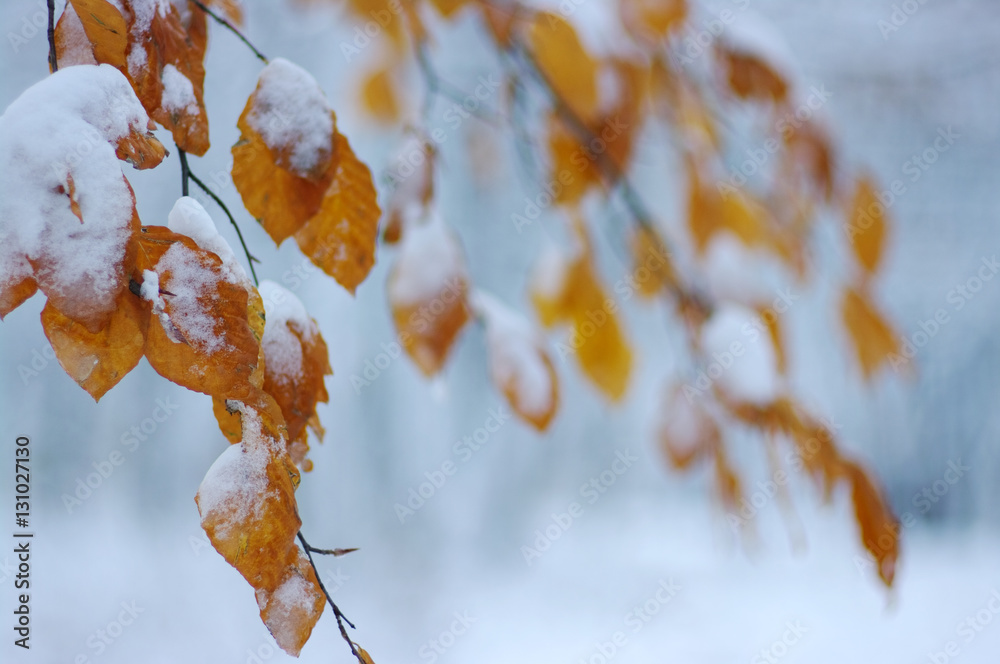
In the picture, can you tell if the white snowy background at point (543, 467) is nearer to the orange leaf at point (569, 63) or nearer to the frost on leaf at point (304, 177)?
the orange leaf at point (569, 63)

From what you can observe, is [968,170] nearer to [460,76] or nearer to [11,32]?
[460,76]

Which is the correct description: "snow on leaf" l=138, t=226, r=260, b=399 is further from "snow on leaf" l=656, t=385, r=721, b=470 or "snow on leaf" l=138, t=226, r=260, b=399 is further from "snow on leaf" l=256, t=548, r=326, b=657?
"snow on leaf" l=656, t=385, r=721, b=470

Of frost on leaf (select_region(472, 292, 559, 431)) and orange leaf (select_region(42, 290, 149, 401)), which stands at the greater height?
orange leaf (select_region(42, 290, 149, 401))

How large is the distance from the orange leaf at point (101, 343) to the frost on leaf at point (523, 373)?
34cm

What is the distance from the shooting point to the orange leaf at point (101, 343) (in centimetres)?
20

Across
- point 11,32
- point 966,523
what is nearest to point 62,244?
point 11,32

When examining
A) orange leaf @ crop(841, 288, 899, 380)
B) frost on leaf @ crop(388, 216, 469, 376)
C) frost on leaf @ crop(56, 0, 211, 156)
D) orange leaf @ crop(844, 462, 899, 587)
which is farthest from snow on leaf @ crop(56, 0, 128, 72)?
orange leaf @ crop(841, 288, 899, 380)

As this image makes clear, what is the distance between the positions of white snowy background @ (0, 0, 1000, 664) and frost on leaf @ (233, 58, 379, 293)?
3.38 feet

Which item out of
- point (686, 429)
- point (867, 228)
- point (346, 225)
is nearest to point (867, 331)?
point (867, 228)

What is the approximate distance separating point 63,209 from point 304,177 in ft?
0.36

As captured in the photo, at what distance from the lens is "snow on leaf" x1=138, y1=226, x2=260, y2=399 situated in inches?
8.1

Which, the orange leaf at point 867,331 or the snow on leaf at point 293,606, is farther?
the orange leaf at point 867,331

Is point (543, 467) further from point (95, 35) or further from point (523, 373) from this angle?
point (95, 35)

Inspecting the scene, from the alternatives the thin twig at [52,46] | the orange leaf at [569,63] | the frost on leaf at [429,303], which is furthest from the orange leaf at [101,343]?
the orange leaf at [569,63]
